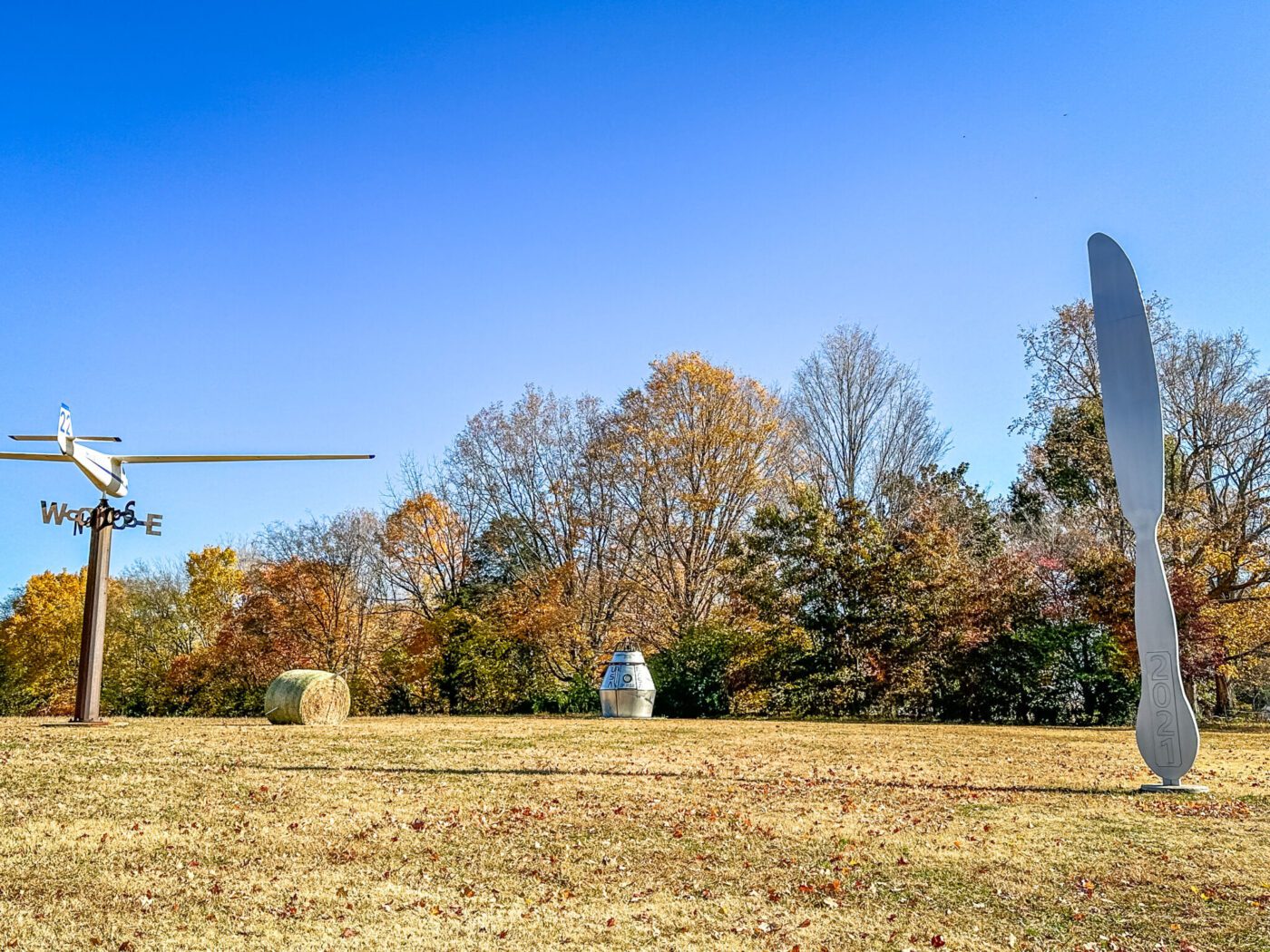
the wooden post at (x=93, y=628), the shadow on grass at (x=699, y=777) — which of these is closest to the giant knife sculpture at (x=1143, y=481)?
the shadow on grass at (x=699, y=777)

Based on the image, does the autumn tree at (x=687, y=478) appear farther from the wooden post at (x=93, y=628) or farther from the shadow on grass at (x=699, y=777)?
the shadow on grass at (x=699, y=777)

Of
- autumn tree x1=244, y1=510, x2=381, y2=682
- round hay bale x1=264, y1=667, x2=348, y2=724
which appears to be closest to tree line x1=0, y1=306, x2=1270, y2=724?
autumn tree x1=244, y1=510, x2=381, y2=682

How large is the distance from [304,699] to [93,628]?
3.63 m

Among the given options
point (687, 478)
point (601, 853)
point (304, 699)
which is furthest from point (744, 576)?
point (601, 853)

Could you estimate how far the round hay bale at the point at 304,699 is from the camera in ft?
54.2

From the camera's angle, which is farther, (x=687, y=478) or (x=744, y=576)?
(x=687, y=478)

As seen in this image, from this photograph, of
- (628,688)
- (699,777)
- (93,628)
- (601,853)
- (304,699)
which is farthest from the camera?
(628,688)

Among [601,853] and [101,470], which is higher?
[101,470]

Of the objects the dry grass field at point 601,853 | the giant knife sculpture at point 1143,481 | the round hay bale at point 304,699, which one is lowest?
the dry grass field at point 601,853

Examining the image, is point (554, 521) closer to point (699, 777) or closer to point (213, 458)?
point (213, 458)

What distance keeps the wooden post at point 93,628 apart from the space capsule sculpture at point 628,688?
11271mm

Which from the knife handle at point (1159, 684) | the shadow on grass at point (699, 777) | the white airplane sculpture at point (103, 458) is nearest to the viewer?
the shadow on grass at point (699, 777)

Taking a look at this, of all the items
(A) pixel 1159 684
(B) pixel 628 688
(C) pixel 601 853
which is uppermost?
(A) pixel 1159 684

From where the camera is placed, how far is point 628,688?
2312 centimetres
